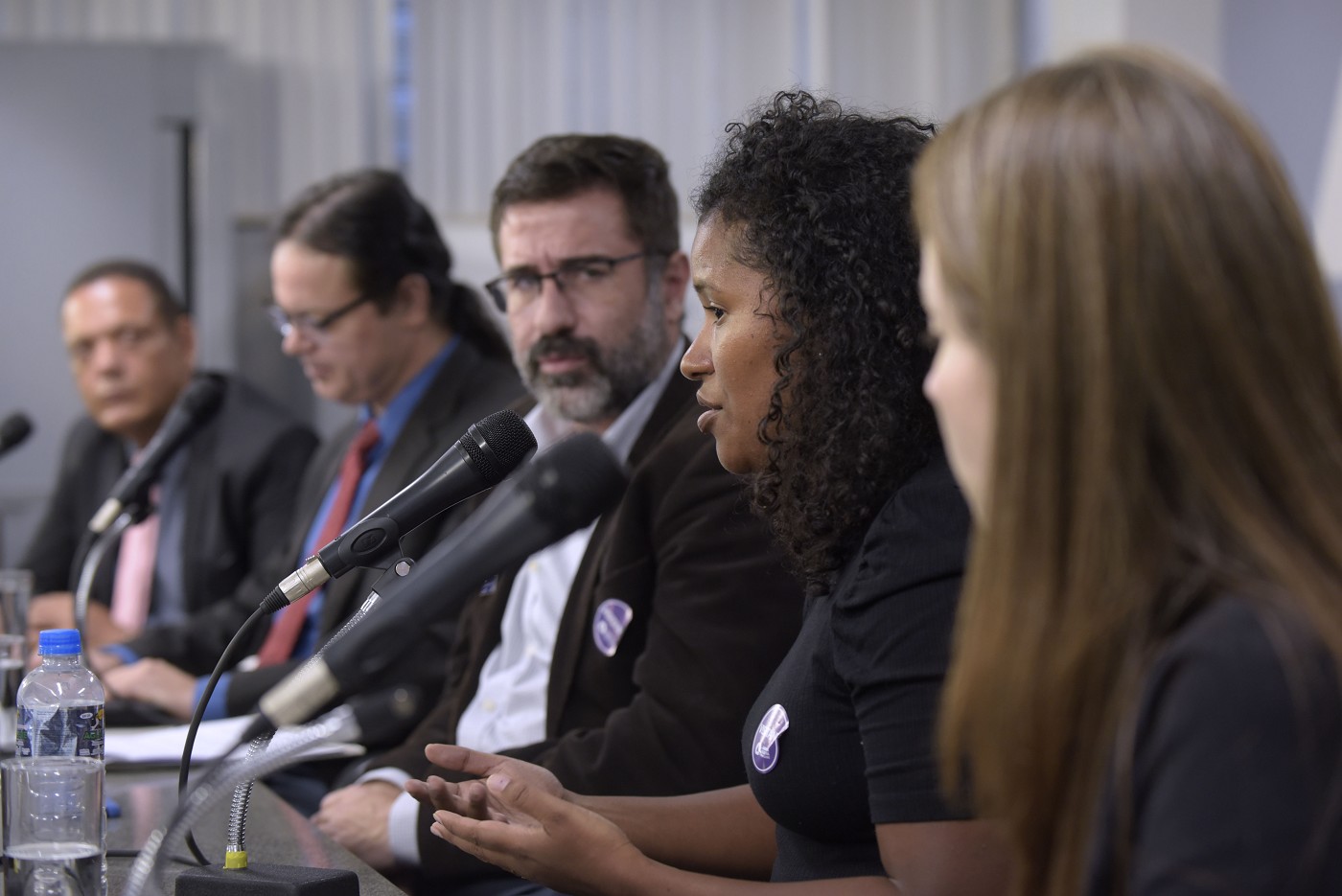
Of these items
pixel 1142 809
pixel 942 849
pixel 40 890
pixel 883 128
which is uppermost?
pixel 883 128

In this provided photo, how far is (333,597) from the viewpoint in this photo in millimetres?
2357

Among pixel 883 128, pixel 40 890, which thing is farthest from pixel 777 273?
pixel 40 890

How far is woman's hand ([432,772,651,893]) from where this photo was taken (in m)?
1.22

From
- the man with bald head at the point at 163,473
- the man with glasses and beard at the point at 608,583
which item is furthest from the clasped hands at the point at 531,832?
the man with bald head at the point at 163,473

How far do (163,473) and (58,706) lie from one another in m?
1.89

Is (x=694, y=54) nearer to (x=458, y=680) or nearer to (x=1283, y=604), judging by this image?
(x=458, y=680)

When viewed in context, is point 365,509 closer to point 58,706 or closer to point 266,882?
point 58,706

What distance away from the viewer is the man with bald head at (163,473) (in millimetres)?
3070

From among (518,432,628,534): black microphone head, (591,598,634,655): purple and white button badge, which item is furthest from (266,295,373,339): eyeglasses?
(518,432,628,534): black microphone head

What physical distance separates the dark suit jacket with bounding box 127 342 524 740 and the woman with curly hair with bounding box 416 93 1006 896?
2.67ft

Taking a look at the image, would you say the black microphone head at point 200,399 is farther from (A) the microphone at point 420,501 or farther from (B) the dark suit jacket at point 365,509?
(A) the microphone at point 420,501

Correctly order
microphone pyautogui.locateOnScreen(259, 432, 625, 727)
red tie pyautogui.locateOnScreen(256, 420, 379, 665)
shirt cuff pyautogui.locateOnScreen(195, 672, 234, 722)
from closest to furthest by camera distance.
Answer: microphone pyautogui.locateOnScreen(259, 432, 625, 727) → shirt cuff pyautogui.locateOnScreen(195, 672, 234, 722) → red tie pyautogui.locateOnScreen(256, 420, 379, 665)

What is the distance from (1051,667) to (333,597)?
5.94 ft

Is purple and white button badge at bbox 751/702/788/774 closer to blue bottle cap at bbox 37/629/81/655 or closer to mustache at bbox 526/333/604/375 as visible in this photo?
blue bottle cap at bbox 37/629/81/655
